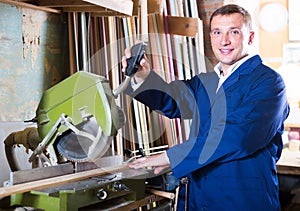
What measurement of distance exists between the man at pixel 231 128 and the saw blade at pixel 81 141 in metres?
0.21

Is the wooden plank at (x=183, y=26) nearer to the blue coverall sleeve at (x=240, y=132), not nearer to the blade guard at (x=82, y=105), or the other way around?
the blue coverall sleeve at (x=240, y=132)

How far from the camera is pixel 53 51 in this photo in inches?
96.4

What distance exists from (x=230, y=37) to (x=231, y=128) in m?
0.43

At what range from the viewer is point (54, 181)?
1.63m

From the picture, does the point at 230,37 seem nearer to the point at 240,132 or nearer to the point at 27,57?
the point at 240,132

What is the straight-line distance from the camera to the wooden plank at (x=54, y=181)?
1.52 metres

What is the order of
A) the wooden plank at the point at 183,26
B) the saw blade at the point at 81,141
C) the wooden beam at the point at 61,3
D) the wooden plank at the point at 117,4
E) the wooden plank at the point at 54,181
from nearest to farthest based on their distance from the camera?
the wooden plank at the point at 54,181 → the saw blade at the point at 81,141 → the wooden plank at the point at 117,4 → the wooden beam at the point at 61,3 → the wooden plank at the point at 183,26

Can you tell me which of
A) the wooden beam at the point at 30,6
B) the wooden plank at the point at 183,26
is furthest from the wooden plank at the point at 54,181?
the wooden plank at the point at 183,26

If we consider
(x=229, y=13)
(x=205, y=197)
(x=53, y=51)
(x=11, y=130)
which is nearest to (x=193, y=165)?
(x=205, y=197)

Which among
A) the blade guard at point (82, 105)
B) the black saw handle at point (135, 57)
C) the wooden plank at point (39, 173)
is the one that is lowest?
the wooden plank at point (39, 173)

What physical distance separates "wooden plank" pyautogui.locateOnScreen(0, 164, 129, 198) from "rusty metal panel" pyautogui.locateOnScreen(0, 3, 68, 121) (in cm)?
63

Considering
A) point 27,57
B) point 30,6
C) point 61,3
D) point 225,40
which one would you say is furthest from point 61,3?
point 225,40

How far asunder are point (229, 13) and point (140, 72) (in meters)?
0.45

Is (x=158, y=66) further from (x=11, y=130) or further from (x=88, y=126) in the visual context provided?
(x=88, y=126)
